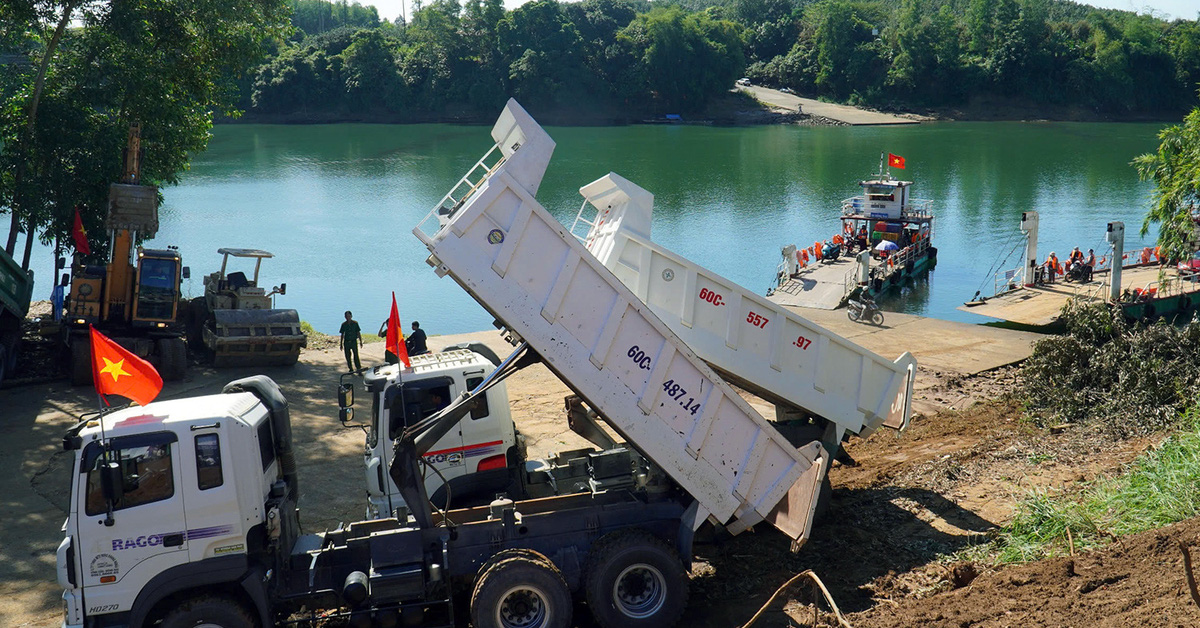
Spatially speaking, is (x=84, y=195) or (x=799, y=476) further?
(x=84, y=195)

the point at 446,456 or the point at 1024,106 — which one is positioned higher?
the point at 1024,106

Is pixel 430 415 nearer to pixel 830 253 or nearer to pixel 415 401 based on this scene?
pixel 415 401

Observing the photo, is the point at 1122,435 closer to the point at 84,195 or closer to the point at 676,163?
the point at 84,195

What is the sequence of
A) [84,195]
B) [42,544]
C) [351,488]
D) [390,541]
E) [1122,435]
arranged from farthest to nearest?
[84,195] < [351,488] < [1122,435] < [42,544] < [390,541]

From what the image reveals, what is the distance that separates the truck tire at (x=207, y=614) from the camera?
7191mm

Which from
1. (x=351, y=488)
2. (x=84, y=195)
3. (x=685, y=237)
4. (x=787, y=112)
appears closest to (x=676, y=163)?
(x=685, y=237)

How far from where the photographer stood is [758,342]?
34.3 feet

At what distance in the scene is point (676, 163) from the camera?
2682 inches

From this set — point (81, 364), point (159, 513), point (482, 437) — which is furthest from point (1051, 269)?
point (159, 513)

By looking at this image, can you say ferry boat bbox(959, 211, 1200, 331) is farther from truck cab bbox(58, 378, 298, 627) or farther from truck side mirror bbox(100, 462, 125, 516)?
truck side mirror bbox(100, 462, 125, 516)

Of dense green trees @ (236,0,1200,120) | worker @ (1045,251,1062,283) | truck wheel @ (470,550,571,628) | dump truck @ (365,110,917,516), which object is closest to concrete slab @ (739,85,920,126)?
dense green trees @ (236,0,1200,120)

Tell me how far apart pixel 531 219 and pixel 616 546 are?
2958 millimetres

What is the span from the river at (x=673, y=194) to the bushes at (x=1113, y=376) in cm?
1946

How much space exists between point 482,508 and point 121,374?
10.6 ft
